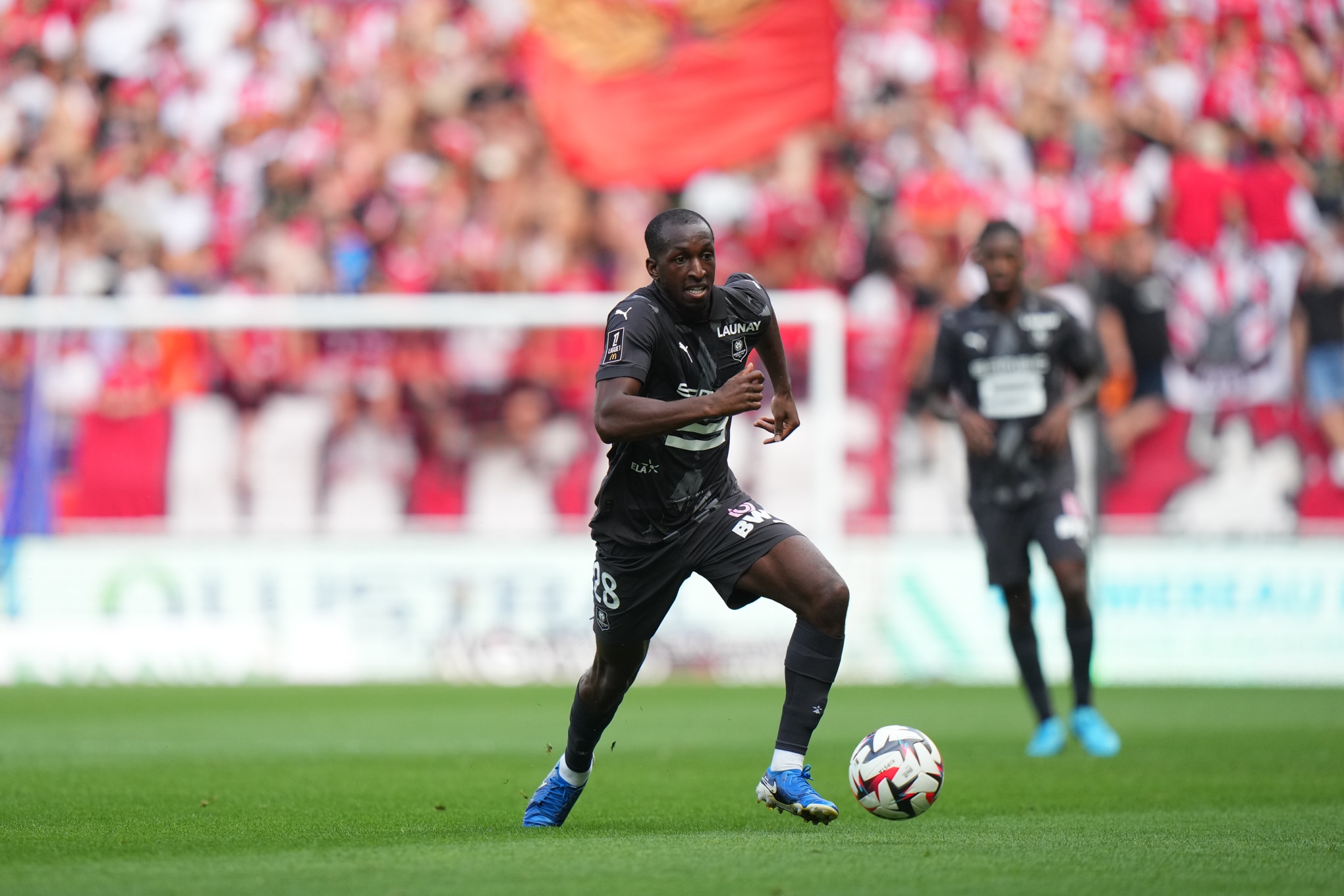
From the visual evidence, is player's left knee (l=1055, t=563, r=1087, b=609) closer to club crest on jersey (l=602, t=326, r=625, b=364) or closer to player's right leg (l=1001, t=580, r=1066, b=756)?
player's right leg (l=1001, t=580, r=1066, b=756)

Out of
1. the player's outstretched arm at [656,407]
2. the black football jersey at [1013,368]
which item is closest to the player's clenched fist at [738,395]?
the player's outstretched arm at [656,407]

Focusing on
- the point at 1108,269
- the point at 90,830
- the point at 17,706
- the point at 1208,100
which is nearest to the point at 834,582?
the point at 90,830

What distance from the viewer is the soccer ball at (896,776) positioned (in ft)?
20.5

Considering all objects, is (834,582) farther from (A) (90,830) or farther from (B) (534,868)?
(A) (90,830)

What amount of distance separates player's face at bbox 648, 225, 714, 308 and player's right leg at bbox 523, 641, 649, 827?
50.7 inches

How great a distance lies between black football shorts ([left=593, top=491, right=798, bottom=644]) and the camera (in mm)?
6258

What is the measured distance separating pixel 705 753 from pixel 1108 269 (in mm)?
7375

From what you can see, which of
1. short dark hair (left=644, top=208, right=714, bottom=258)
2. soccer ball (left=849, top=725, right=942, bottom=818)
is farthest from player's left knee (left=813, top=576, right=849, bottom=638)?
short dark hair (left=644, top=208, right=714, bottom=258)

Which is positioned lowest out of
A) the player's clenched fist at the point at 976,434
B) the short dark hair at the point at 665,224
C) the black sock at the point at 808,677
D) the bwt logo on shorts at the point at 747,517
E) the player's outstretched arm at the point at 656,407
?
the black sock at the point at 808,677

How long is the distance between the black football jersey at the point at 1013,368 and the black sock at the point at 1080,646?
68 cm

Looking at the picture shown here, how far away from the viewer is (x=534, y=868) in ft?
16.9

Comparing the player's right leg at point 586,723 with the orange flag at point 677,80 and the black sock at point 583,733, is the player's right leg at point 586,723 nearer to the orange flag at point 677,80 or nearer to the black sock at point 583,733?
the black sock at point 583,733

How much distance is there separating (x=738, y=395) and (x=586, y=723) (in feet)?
4.71

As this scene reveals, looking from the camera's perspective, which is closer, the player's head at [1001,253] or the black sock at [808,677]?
the black sock at [808,677]
